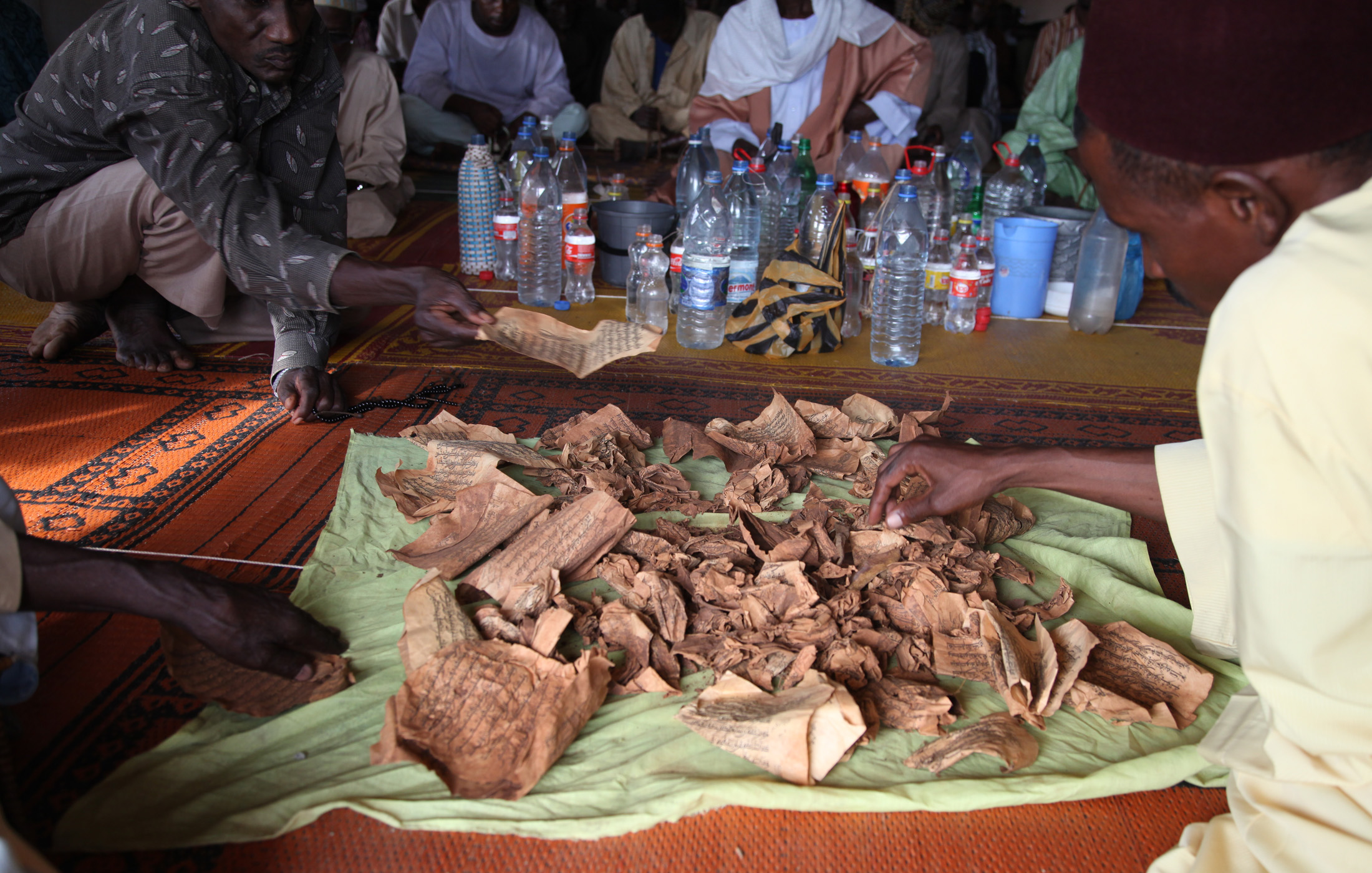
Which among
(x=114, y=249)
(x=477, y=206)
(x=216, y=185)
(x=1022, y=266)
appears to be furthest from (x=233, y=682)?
(x=1022, y=266)

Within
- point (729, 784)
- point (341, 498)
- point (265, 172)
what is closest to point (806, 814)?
point (729, 784)

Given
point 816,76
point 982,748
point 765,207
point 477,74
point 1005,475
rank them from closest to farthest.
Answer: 1. point 982,748
2. point 1005,475
3. point 765,207
4. point 816,76
5. point 477,74

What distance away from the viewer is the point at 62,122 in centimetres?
251

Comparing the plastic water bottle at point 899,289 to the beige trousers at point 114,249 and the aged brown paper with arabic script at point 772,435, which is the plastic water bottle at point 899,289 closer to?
the aged brown paper with arabic script at point 772,435

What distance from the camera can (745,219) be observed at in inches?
139

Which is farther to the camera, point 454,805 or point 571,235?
point 571,235

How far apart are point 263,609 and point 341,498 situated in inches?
27.3

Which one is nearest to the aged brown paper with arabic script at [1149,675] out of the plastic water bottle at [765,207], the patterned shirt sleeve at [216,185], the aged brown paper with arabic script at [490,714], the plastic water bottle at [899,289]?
the aged brown paper with arabic script at [490,714]

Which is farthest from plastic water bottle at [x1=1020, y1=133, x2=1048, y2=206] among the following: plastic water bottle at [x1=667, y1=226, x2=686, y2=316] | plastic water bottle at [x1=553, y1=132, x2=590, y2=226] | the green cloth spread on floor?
the green cloth spread on floor

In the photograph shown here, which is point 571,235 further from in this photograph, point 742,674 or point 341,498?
point 742,674

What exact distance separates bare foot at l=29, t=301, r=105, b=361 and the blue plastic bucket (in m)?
3.16

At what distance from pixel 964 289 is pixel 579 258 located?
141 centimetres

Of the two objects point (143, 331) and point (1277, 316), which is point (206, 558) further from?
point (1277, 316)

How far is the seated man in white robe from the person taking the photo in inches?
241
